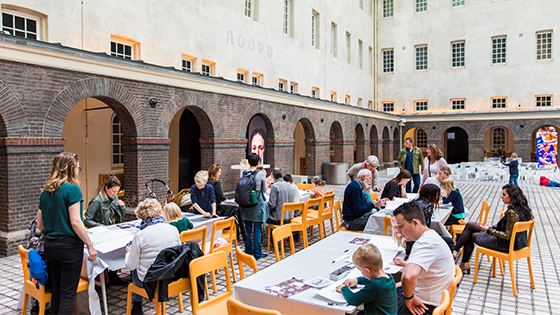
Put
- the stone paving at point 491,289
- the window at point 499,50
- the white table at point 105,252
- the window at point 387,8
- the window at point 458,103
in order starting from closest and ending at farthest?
the white table at point 105,252 < the stone paving at point 491,289 < the window at point 499,50 < the window at point 458,103 < the window at point 387,8

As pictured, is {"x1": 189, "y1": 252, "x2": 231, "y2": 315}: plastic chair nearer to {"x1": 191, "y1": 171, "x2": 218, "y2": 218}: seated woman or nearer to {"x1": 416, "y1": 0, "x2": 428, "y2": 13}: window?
{"x1": 191, "y1": 171, "x2": 218, "y2": 218}: seated woman

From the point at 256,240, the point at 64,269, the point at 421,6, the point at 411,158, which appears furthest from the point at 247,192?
the point at 421,6

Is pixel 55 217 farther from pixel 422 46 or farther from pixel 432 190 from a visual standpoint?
pixel 422 46

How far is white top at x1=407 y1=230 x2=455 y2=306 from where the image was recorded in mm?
3129

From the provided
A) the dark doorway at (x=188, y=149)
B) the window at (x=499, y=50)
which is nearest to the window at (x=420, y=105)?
the window at (x=499, y=50)

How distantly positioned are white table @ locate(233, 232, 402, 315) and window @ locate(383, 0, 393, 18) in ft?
102

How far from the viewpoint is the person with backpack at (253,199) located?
21.8ft

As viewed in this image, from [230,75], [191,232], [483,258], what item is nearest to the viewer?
[191,232]

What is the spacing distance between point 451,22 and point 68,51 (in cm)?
3002

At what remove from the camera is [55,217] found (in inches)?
145

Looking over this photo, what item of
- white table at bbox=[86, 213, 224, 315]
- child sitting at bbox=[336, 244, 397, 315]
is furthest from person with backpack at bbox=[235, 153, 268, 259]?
child sitting at bbox=[336, 244, 397, 315]

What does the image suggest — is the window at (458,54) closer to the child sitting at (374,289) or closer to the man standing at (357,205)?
the man standing at (357,205)

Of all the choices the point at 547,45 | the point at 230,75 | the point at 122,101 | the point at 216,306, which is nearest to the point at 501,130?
the point at 547,45

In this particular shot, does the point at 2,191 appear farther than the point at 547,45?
No
